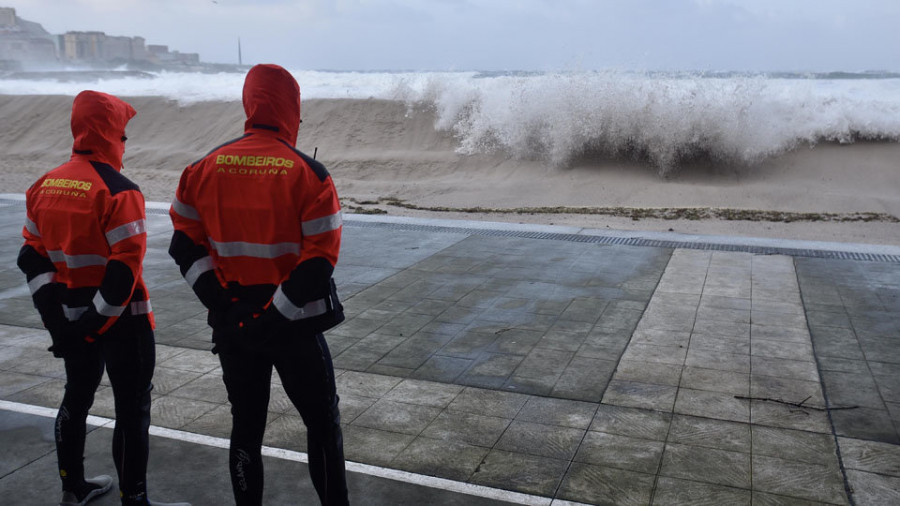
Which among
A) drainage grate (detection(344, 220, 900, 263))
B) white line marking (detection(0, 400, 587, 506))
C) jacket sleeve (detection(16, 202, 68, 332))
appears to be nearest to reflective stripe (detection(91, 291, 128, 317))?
jacket sleeve (detection(16, 202, 68, 332))

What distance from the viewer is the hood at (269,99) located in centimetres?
A: 275

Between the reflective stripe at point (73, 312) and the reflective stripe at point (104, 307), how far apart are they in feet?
0.48

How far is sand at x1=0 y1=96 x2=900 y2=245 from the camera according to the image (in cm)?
1185

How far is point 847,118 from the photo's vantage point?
1794cm

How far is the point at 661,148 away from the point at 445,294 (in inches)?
446

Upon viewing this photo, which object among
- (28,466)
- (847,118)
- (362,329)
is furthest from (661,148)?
(28,466)

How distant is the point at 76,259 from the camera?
3018mm

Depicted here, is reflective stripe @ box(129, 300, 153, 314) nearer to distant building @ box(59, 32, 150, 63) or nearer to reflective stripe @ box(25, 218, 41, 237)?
reflective stripe @ box(25, 218, 41, 237)

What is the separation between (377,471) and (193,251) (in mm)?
1476

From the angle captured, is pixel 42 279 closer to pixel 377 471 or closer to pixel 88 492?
pixel 88 492

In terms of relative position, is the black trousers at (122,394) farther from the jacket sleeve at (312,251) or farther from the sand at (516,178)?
the sand at (516,178)

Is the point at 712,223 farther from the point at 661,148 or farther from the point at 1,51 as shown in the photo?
the point at 1,51

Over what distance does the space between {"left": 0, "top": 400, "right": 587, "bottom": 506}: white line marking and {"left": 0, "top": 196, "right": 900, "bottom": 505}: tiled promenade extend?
0.02m

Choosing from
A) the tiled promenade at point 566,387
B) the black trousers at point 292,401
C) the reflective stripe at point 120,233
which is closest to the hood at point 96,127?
the reflective stripe at point 120,233
